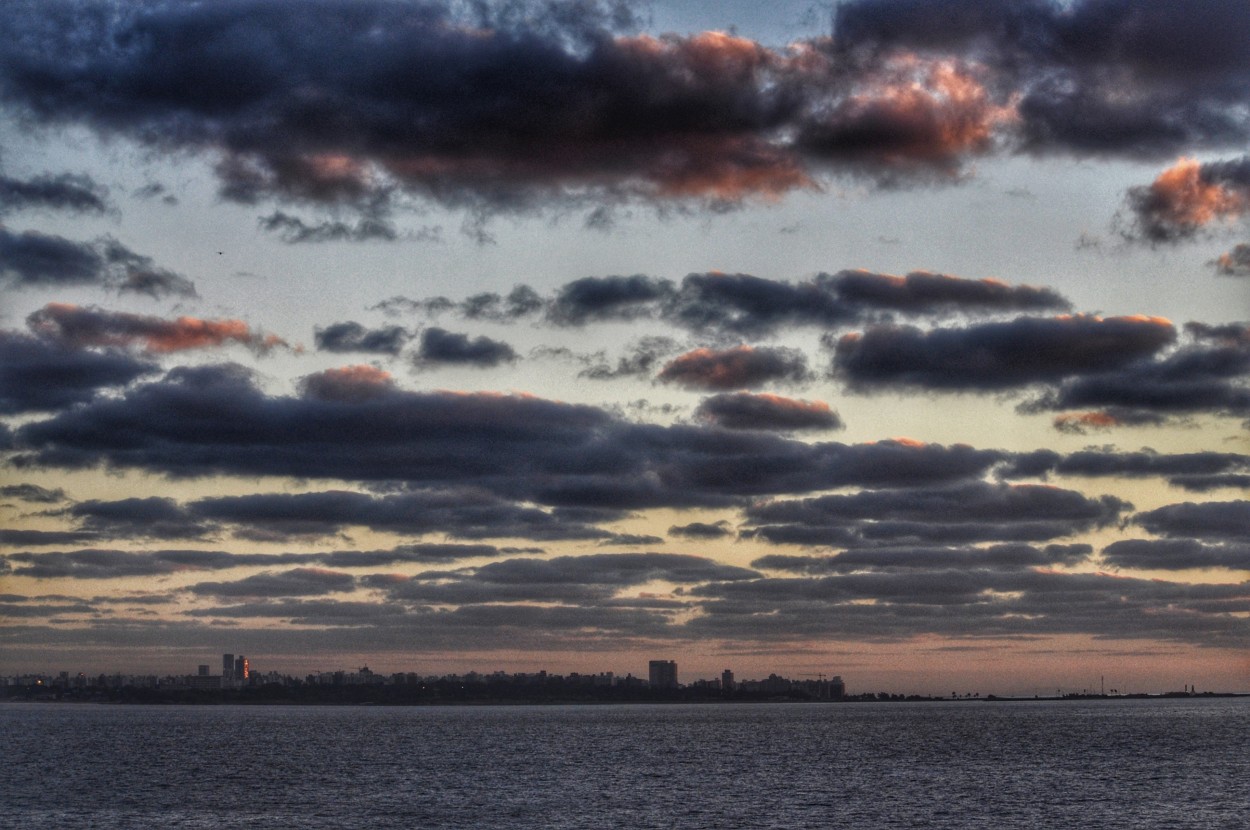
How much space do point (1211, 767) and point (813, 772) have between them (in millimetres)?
51770

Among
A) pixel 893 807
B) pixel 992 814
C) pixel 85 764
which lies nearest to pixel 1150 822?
pixel 992 814

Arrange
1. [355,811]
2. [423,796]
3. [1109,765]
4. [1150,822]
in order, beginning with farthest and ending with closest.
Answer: [1109,765], [423,796], [355,811], [1150,822]

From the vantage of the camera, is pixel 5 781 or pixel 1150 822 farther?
pixel 5 781

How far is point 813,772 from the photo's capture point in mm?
170625

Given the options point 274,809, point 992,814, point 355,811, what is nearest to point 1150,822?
point 992,814

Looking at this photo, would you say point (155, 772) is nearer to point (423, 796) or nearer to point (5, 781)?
point (5, 781)

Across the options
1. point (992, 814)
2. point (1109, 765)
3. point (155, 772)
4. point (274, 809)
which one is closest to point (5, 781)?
point (155, 772)

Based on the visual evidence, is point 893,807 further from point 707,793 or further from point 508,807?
point 508,807

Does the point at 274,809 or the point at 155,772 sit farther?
the point at 155,772

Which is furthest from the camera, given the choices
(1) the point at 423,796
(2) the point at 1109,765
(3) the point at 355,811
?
(2) the point at 1109,765

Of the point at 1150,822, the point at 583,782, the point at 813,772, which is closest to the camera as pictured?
the point at 1150,822

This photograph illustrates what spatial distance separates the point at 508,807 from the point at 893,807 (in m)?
35.0

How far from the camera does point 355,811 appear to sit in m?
121

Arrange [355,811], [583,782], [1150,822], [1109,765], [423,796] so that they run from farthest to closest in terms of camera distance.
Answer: [1109,765] < [583,782] < [423,796] < [355,811] < [1150,822]
